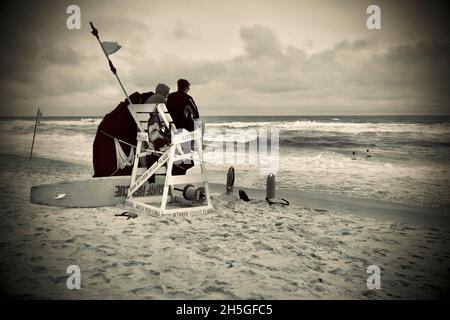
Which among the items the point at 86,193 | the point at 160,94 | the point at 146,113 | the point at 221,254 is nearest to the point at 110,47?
the point at 160,94

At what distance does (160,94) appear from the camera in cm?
609

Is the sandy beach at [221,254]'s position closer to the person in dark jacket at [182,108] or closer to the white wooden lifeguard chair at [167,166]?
the white wooden lifeguard chair at [167,166]

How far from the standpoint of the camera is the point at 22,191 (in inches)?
291

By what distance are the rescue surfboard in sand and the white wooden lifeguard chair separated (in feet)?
0.74

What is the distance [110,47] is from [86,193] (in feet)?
8.73

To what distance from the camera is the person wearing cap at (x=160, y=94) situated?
595 centimetres

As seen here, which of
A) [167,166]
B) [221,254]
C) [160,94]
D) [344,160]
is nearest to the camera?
[221,254]

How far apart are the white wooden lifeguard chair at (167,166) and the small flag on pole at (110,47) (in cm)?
100

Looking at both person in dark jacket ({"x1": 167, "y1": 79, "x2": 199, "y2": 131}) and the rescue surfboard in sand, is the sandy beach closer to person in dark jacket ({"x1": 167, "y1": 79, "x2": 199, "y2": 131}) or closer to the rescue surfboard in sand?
the rescue surfboard in sand

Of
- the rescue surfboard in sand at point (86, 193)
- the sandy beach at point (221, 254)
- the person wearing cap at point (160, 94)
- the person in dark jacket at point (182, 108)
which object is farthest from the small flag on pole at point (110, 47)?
the sandy beach at point (221, 254)

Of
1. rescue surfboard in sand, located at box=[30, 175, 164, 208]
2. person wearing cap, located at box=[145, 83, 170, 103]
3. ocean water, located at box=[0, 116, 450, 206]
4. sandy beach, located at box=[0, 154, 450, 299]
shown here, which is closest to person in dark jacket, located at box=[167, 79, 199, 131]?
person wearing cap, located at box=[145, 83, 170, 103]

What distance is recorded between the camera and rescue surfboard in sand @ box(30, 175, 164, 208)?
607cm

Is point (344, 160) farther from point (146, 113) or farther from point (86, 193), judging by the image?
point (86, 193)
